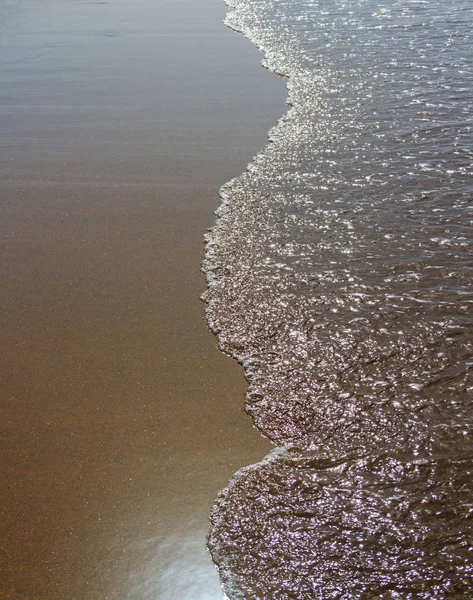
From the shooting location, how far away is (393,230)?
15.3 ft

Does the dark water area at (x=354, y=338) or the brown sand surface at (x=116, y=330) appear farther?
the brown sand surface at (x=116, y=330)

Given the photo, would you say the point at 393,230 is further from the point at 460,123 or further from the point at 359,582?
the point at 359,582

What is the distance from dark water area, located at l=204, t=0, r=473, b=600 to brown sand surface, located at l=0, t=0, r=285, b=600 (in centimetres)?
18

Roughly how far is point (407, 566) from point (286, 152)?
13.7 feet

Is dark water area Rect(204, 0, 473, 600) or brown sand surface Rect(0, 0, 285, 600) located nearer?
dark water area Rect(204, 0, 473, 600)

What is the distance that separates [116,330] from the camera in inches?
154

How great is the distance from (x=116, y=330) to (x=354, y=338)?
1316 mm

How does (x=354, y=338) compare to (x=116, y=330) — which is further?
(x=116, y=330)

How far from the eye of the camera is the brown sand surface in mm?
2697

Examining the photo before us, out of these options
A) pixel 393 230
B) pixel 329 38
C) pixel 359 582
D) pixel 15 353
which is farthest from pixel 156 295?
pixel 329 38

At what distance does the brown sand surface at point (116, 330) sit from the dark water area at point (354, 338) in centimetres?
18

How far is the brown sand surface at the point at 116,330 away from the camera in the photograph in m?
2.70

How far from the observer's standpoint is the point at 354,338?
12.0ft

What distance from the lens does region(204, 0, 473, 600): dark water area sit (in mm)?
2572
